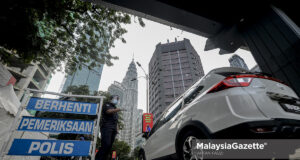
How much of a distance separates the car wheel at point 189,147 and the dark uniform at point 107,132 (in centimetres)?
190

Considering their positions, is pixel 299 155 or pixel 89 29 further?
Answer: pixel 89 29

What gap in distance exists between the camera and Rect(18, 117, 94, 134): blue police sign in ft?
10.6

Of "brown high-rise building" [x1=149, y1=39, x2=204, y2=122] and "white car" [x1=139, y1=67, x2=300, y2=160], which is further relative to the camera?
"brown high-rise building" [x1=149, y1=39, x2=204, y2=122]

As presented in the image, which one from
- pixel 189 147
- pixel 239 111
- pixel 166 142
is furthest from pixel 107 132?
pixel 239 111

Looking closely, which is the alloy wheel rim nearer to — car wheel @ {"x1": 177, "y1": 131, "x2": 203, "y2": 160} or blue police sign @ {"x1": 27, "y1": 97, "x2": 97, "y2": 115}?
car wheel @ {"x1": 177, "y1": 131, "x2": 203, "y2": 160}

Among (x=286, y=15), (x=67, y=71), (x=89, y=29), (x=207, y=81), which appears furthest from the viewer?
(x=67, y=71)

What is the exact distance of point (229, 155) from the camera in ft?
5.49

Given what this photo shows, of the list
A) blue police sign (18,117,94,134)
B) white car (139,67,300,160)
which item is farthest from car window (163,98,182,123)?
blue police sign (18,117,94,134)

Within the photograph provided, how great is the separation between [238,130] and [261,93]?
63 cm

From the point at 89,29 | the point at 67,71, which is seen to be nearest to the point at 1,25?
the point at 89,29

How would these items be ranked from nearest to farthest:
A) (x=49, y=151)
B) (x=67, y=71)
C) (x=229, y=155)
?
→ (x=229, y=155)
(x=49, y=151)
(x=67, y=71)

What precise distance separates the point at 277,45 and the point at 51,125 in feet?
21.6

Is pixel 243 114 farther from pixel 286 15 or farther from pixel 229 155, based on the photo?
pixel 286 15

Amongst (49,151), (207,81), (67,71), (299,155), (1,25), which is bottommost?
(299,155)
